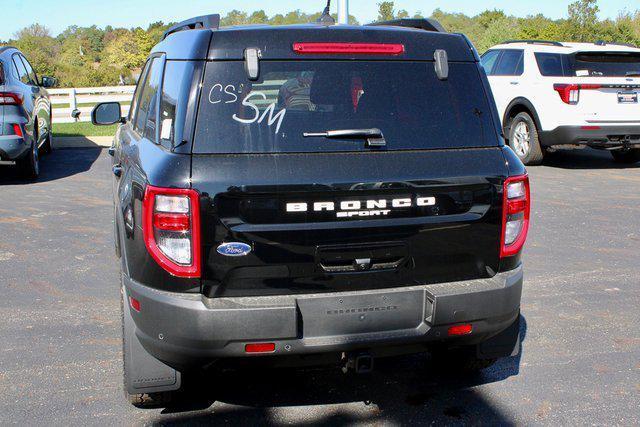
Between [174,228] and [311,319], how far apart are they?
27.5 inches

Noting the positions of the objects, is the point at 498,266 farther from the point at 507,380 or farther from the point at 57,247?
the point at 57,247

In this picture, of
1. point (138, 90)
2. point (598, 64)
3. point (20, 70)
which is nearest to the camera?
point (138, 90)

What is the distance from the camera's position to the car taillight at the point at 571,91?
453 inches

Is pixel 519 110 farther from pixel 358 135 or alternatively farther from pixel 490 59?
pixel 358 135

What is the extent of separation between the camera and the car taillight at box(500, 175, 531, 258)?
357 centimetres

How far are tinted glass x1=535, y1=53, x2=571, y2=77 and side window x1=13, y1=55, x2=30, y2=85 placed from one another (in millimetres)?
7917

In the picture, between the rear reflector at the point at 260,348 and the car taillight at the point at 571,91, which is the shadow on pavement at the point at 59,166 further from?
the rear reflector at the point at 260,348

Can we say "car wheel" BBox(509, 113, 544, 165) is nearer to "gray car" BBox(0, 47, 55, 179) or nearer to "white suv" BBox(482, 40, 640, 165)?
"white suv" BBox(482, 40, 640, 165)

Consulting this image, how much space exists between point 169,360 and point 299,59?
147cm

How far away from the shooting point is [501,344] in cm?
395

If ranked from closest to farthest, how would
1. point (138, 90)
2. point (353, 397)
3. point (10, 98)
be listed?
point (353, 397)
point (138, 90)
point (10, 98)

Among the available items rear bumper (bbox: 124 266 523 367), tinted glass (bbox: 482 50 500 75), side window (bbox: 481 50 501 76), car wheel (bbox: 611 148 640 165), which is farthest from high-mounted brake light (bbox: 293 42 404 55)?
tinted glass (bbox: 482 50 500 75)

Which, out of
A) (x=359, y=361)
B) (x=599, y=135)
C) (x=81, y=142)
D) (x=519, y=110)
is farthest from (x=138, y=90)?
(x=81, y=142)

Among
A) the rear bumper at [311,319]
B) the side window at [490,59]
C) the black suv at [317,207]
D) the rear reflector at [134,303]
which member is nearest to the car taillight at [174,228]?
the black suv at [317,207]
